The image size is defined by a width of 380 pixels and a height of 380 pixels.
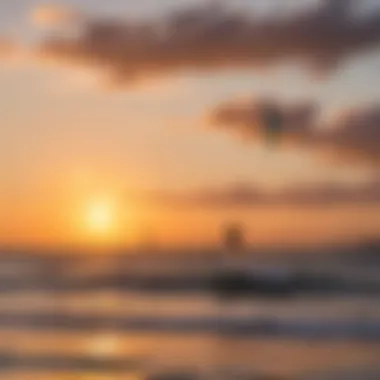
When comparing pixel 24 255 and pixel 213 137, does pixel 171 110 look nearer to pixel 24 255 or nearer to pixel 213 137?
pixel 213 137

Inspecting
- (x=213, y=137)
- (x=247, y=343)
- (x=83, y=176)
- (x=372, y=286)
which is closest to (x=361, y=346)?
(x=247, y=343)

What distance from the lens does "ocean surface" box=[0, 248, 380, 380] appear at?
2545 mm

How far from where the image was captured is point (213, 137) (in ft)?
8.39

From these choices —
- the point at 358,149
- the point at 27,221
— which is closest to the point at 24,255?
the point at 27,221

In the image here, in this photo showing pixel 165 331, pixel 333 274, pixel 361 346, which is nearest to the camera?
pixel 361 346

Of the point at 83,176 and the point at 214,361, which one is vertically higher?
the point at 83,176

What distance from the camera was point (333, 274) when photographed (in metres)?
3.67

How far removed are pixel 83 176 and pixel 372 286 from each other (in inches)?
52.9

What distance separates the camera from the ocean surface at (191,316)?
8.35ft

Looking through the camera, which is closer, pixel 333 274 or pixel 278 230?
pixel 278 230

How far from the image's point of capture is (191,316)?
10.5ft

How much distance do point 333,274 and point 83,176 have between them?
1.44 metres

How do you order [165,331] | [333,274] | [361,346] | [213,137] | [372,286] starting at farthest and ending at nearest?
1. [333,274]
2. [372,286]
3. [165,331]
4. [361,346]
5. [213,137]

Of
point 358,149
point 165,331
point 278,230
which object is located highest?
point 358,149
